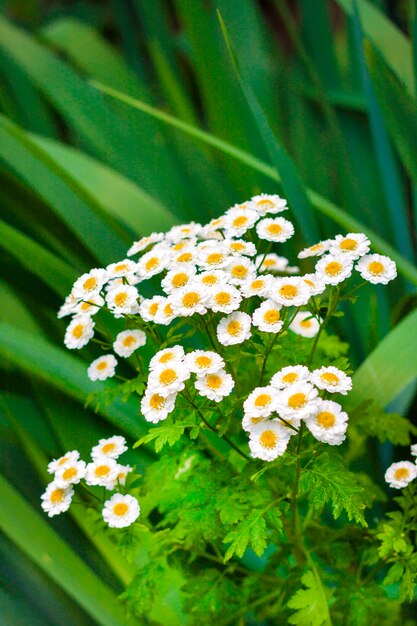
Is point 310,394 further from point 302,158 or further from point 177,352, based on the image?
point 302,158

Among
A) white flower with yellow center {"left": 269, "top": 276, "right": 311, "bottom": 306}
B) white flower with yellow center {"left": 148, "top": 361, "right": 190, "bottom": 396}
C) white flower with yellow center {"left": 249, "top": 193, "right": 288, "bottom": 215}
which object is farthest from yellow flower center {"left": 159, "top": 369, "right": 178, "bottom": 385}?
white flower with yellow center {"left": 249, "top": 193, "right": 288, "bottom": 215}

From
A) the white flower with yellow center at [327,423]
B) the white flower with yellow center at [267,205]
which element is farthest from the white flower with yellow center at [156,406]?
the white flower with yellow center at [267,205]

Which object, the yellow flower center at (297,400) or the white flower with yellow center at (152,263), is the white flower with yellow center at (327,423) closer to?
the yellow flower center at (297,400)

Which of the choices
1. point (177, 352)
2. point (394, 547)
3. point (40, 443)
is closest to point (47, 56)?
point (40, 443)

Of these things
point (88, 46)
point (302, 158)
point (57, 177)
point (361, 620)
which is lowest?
point (361, 620)

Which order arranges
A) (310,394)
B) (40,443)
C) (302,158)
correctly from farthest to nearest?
(302,158) < (40,443) < (310,394)

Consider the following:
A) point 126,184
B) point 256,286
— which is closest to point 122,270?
point 256,286
